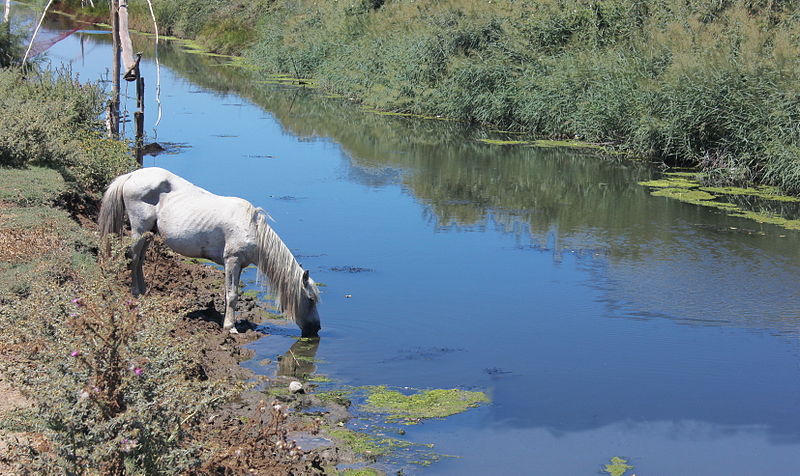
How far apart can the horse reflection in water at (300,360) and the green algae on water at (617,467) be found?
268 cm

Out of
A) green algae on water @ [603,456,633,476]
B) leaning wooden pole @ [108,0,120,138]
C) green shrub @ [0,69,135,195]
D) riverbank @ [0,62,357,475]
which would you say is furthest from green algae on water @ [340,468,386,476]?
leaning wooden pole @ [108,0,120,138]

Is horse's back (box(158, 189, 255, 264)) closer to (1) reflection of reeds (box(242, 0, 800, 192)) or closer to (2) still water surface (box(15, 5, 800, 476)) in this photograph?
(2) still water surface (box(15, 5, 800, 476))

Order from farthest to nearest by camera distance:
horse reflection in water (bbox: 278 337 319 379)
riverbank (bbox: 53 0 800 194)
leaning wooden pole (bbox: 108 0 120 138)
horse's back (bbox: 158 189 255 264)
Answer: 1. riverbank (bbox: 53 0 800 194)
2. leaning wooden pole (bbox: 108 0 120 138)
3. horse's back (bbox: 158 189 255 264)
4. horse reflection in water (bbox: 278 337 319 379)

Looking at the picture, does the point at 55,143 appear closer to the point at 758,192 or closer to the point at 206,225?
the point at 206,225

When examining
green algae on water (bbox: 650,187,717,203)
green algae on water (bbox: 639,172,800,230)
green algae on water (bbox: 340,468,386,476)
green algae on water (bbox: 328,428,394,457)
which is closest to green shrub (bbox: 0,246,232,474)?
green algae on water (bbox: 340,468,386,476)

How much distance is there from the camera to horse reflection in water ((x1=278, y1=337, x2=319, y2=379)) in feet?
27.1

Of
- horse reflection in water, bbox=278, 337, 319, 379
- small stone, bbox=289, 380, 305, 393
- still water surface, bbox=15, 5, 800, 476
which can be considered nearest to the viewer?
still water surface, bbox=15, 5, 800, 476

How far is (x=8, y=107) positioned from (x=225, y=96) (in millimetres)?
17680

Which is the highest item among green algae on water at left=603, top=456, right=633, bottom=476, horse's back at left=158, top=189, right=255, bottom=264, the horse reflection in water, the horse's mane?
horse's back at left=158, top=189, right=255, bottom=264

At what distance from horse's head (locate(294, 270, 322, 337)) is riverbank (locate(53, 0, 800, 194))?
433 inches

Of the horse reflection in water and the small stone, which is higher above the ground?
the small stone

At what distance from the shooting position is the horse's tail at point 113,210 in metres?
9.24

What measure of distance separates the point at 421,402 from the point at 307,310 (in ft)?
5.97

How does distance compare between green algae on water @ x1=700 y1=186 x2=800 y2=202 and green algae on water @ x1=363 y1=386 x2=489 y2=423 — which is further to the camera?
green algae on water @ x1=700 y1=186 x2=800 y2=202
